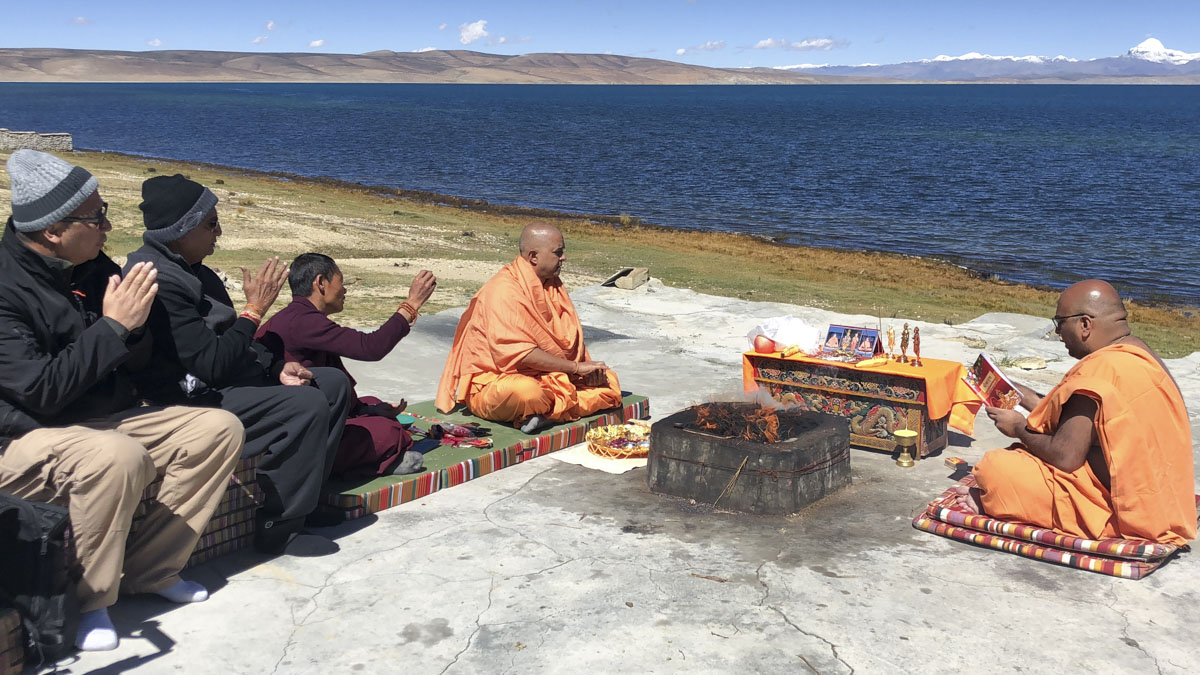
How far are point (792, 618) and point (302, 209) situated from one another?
2313cm

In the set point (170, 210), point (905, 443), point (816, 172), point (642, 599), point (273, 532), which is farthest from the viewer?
point (816, 172)

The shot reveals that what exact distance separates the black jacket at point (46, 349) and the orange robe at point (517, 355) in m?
2.98

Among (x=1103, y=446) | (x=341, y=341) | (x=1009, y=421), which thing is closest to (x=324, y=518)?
(x=341, y=341)

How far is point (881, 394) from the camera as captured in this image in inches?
281

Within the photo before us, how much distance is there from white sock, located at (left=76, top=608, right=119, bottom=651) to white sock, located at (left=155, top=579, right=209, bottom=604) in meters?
0.35

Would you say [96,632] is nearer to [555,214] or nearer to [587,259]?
[587,259]

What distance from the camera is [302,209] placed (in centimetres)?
2583

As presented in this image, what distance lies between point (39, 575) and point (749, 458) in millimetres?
3418

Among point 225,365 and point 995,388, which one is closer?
point 225,365

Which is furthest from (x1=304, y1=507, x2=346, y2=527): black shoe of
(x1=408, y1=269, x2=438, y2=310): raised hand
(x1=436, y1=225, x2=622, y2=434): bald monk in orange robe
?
(x1=436, y1=225, x2=622, y2=434): bald monk in orange robe

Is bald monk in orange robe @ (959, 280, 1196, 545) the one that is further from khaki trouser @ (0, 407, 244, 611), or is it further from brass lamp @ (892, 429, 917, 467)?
khaki trouser @ (0, 407, 244, 611)

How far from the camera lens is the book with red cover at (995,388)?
229 inches

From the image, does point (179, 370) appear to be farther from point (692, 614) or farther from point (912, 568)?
point (912, 568)

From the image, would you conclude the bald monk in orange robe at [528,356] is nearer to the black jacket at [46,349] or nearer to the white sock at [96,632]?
the black jacket at [46,349]
